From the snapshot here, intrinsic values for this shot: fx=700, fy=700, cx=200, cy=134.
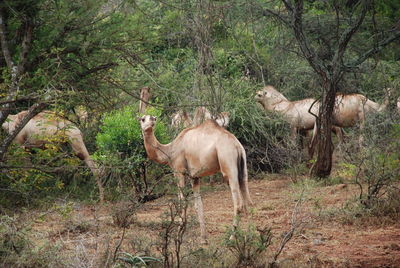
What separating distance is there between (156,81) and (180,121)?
3.80 metres

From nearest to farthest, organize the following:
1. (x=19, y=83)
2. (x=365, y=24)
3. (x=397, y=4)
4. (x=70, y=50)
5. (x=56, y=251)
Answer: (x=56, y=251) < (x=19, y=83) < (x=70, y=50) < (x=397, y=4) < (x=365, y=24)

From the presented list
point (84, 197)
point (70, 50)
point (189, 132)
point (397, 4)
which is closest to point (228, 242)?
point (189, 132)

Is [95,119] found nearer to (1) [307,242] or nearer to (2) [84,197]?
(2) [84,197]

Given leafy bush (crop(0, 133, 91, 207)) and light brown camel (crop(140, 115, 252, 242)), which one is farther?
light brown camel (crop(140, 115, 252, 242))

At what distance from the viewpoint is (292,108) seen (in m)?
17.7

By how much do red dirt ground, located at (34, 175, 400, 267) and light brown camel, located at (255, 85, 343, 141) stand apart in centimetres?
336

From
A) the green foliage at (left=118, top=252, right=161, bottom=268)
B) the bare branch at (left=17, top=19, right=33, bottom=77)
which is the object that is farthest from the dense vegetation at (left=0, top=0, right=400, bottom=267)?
the green foliage at (left=118, top=252, right=161, bottom=268)

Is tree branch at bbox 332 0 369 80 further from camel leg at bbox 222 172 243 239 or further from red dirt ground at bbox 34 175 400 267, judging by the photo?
camel leg at bbox 222 172 243 239

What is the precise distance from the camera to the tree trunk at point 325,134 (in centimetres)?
1362

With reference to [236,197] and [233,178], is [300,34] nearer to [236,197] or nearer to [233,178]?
[233,178]

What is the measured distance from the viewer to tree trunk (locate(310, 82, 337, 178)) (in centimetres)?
1362

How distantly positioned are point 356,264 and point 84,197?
23.0 feet

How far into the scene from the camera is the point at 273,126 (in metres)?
17.1

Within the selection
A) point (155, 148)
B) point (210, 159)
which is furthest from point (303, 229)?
point (155, 148)
